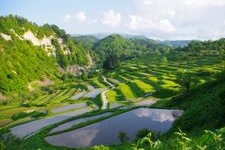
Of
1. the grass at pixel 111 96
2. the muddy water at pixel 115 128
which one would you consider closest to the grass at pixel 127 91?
the grass at pixel 111 96

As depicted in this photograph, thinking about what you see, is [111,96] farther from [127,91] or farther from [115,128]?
[115,128]

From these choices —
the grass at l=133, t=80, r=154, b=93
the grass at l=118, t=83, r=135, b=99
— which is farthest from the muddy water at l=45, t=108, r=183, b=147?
the grass at l=133, t=80, r=154, b=93

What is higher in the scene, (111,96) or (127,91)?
(127,91)

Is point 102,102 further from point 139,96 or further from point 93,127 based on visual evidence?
point 93,127

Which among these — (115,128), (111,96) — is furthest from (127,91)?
(115,128)

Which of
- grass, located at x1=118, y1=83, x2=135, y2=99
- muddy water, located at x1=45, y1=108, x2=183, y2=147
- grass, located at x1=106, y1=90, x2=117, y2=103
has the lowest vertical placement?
grass, located at x1=106, y1=90, x2=117, y2=103

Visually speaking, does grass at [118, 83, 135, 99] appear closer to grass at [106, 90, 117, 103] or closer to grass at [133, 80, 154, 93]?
grass at [106, 90, 117, 103]

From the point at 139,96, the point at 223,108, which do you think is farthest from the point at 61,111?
the point at 223,108

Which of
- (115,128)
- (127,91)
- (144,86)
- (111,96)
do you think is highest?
(115,128)

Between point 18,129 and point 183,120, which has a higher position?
point 183,120

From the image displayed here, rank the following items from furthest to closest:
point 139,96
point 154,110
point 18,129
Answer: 1. point 139,96
2. point 18,129
3. point 154,110

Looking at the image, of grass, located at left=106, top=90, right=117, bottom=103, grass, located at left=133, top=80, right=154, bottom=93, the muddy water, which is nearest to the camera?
the muddy water
